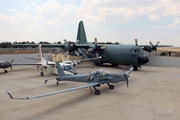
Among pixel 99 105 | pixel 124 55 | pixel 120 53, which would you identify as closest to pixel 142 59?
pixel 124 55

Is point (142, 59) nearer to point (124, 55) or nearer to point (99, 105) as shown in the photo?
point (124, 55)

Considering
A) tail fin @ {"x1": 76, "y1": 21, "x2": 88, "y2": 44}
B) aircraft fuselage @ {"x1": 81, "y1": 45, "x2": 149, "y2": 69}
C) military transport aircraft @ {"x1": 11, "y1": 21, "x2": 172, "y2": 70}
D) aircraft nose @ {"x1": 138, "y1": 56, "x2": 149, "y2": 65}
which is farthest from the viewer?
tail fin @ {"x1": 76, "y1": 21, "x2": 88, "y2": 44}

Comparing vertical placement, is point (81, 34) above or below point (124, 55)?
above

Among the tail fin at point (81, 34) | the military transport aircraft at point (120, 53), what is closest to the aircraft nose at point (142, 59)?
the military transport aircraft at point (120, 53)

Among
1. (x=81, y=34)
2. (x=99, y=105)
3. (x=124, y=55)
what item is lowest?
Result: (x=99, y=105)

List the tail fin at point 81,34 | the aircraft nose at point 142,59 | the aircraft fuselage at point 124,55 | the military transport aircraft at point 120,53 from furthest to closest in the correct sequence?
the tail fin at point 81,34 < the military transport aircraft at point 120,53 < the aircraft fuselage at point 124,55 < the aircraft nose at point 142,59

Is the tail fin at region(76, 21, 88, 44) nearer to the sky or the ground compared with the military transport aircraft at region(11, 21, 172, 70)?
nearer to the sky

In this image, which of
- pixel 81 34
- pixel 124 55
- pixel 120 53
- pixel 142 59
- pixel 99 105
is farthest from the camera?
pixel 81 34

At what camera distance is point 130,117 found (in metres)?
7.86

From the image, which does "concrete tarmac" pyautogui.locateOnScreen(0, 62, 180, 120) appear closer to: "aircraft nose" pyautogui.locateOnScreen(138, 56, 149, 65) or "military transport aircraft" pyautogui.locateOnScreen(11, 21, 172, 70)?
"aircraft nose" pyautogui.locateOnScreen(138, 56, 149, 65)

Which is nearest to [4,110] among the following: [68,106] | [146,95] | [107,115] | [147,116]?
[68,106]

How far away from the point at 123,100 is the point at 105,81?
2100mm

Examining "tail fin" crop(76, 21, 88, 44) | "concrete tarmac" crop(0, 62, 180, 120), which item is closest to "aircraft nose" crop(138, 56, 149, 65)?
"concrete tarmac" crop(0, 62, 180, 120)

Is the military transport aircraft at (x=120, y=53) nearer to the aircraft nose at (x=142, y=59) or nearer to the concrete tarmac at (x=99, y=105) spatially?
the aircraft nose at (x=142, y=59)
